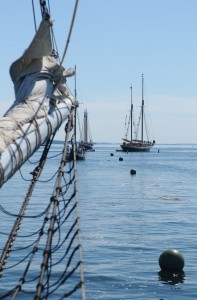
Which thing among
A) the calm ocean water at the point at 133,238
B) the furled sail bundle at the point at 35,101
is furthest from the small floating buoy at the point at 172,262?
the furled sail bundle at the point at 35,101

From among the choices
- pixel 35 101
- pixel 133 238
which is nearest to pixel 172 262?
pixel 133 238

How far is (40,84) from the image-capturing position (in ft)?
37.7

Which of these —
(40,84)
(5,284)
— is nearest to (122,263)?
(5,284)

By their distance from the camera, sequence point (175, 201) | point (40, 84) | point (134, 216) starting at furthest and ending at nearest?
point (175, 201) → point (134, 216) → point (40, 84)

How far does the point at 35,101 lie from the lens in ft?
35.9

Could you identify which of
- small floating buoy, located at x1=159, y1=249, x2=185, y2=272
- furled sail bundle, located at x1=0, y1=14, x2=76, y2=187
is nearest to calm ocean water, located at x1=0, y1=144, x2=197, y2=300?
small floating buoy, located at x1=159, y1=249, x2=185, y2=272

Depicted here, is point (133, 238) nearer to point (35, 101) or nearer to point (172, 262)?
point (172, 262)

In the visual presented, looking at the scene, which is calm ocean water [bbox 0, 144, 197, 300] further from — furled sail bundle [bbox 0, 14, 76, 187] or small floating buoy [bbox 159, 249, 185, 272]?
furled sail bundle [bbox 0, 14, 76, 187]

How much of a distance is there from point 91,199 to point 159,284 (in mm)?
32587

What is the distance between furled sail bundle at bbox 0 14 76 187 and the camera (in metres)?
9.65

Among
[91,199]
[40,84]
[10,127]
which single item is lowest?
[91,199]

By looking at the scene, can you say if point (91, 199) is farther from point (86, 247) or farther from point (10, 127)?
point (10, 127)

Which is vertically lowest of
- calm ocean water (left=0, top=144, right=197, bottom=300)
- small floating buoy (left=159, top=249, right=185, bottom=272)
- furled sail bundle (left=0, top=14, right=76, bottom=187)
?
calm ocean water (left=0, top=144, right=197, bottom=300)

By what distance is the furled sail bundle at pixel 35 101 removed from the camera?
9.65 m
